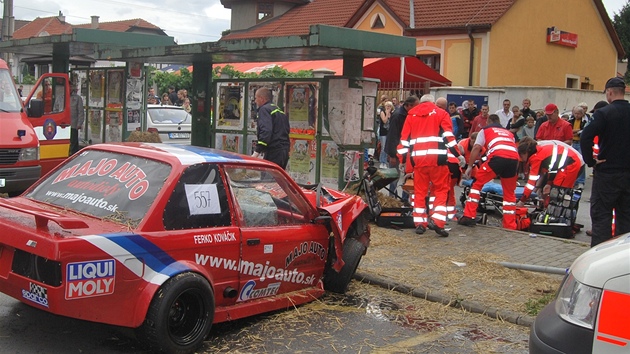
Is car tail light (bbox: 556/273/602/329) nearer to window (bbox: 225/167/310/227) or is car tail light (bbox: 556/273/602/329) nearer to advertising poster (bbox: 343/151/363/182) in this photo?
window (bbox: 225/167/310/227)

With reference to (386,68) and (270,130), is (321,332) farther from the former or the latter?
(386,68)

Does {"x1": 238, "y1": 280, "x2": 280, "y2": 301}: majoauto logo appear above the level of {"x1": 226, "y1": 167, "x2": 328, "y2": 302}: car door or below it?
below

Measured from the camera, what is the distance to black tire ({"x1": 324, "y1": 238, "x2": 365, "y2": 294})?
6832 mm

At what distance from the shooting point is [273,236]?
19.5 ft

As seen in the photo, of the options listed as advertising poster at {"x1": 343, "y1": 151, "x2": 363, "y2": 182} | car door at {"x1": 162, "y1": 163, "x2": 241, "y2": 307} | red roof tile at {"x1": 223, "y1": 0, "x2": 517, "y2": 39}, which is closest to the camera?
car door at {"x1": 162, "y1": 163, "x2": 241, "y2": 307}

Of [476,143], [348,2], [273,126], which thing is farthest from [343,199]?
[348,2]

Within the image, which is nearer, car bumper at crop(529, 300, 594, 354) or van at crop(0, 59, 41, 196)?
car bumper at crop(529, 300, 594, 354)

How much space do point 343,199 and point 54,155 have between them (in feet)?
25.2

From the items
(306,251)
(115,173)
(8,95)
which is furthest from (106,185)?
(8,95)

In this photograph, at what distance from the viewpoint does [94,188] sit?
5.54m

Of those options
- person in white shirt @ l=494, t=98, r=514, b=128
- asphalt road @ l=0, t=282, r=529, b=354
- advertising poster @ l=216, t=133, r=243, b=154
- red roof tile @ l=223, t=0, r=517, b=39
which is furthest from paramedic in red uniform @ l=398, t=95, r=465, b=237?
red roof tile @ l=223, t=0, r=517, b=39

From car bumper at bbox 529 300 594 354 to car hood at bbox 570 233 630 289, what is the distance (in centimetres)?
25

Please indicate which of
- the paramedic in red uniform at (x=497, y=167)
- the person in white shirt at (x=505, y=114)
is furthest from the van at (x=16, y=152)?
the person in white shirt at (x=505, y=114)

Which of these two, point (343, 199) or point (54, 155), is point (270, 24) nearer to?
point (54, 155)
